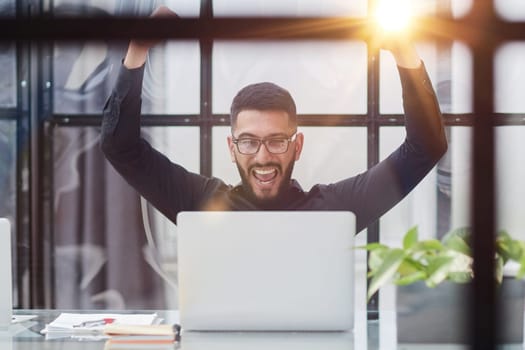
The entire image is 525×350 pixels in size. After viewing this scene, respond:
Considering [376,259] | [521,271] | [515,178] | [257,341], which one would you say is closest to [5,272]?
[257,341]

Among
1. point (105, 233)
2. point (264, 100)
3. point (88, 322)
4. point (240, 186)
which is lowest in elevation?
point (88, 322)

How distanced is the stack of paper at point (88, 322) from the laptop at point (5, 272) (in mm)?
112

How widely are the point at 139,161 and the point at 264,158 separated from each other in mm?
589

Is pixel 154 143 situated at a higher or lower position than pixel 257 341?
higher

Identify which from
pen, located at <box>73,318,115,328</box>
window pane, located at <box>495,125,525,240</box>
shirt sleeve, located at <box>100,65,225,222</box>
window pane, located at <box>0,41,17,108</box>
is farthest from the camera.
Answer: window pane, located at <box>0,41,17,108</box>

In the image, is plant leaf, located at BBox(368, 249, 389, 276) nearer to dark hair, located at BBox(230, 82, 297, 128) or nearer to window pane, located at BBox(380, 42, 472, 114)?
dark hair, located at BBox(230, 82, 297, 128)

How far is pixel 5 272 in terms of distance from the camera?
1.75 m

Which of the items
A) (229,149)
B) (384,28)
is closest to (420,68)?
(229,149)

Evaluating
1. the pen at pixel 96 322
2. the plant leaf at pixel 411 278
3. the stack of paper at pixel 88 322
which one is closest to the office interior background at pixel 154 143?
the stack of paper at pixel 88 322

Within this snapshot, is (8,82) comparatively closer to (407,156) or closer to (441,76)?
(407,156)

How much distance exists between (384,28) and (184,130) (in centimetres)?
259

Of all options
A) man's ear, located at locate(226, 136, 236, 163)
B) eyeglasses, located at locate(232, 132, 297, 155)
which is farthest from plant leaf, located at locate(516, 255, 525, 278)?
man's ear, located at locate(226, 136, 236, 163)

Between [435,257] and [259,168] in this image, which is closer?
[435,257]

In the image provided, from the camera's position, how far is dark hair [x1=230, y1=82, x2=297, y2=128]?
3.20 m
